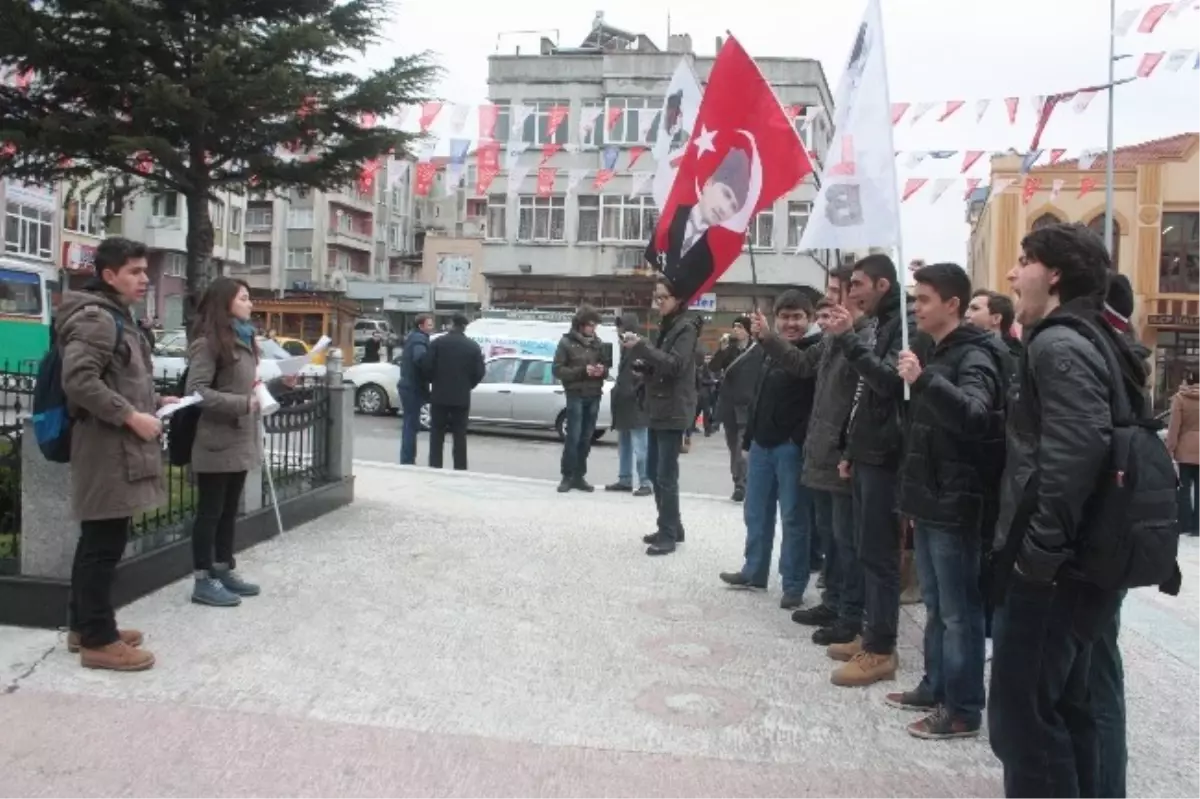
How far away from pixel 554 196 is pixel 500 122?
11.2 feet

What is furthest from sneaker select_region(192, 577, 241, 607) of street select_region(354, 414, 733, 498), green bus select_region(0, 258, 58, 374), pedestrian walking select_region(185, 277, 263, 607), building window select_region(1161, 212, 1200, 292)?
building window select_region(1161, 212, 1200, 292)

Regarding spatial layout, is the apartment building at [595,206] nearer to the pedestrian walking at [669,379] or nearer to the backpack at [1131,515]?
the pedestrian walking at [669,379]

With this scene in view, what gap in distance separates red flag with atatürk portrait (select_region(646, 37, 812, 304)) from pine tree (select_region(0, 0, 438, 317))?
15.4 feet

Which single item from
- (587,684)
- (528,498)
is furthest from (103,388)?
(528,498)

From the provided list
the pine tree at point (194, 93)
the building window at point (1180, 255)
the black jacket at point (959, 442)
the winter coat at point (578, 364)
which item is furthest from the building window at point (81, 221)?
the black jacket at point (959, 442)

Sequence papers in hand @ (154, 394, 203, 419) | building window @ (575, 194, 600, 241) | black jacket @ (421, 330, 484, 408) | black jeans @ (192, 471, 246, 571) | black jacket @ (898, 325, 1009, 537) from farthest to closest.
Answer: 1. building window @ (575, 194, 600, 241)
2. black jacket @ (421, 330, 484, 408)
3. black jeans @ (192, 471, 246, 571)
4. papers in hand @ (154, 394, 203, 419)
5. black jacket @ (898, 325, 1009, 537)

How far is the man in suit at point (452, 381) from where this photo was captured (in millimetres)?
11273

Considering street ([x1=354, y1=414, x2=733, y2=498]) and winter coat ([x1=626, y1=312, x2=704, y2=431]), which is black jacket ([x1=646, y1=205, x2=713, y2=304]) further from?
street ([x1=354, y1=414, x2=733, y2=498])

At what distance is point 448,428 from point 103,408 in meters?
7.62

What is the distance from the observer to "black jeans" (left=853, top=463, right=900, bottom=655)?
15.5 feet

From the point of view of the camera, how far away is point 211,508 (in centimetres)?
542

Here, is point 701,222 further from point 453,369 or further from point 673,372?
point 453,369

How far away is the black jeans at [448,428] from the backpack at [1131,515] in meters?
8.99

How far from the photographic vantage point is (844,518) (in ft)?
17.6
